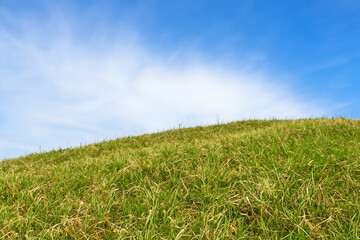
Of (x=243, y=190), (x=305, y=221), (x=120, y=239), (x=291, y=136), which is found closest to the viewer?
(x=120, y=239)

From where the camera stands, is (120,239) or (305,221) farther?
(305,221)

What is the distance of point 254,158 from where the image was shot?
15.0 feet

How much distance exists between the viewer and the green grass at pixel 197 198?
287cm

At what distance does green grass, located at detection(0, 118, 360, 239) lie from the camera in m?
2.87

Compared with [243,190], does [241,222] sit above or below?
below

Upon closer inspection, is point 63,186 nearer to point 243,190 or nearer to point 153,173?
point 153,173

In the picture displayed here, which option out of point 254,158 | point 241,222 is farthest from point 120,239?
point 254,158

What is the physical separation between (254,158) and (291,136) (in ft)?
7.89

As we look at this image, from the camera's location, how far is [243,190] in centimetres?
342

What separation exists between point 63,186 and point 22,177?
A: 120cm

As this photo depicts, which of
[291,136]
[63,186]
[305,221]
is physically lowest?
[305,221]

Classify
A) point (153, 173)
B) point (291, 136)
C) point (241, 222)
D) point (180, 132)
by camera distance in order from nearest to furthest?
point (241, 222) < point (153, 173) < point (291, 136) < point (180, 132)

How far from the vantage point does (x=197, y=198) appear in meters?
3.42

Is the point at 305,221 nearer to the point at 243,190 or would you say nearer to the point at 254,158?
the point at 243,190
